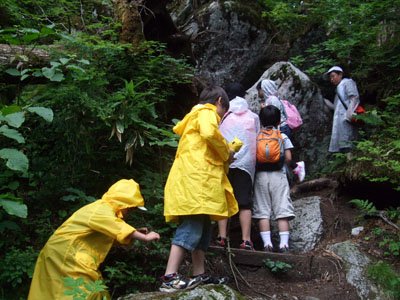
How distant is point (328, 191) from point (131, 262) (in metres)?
4.21

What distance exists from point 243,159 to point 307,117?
158 inches

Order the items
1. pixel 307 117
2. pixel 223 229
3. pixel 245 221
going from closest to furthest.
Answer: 1. pixel 223 229
2. pixel 245 221
3. pixel 307 117

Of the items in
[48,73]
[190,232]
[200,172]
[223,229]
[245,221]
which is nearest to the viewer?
[190,232]

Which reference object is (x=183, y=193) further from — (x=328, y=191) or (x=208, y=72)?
(x=208, y=72)

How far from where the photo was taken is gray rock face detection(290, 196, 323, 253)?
628 cm

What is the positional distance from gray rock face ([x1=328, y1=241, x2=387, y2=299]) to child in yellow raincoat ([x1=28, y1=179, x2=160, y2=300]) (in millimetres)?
2583

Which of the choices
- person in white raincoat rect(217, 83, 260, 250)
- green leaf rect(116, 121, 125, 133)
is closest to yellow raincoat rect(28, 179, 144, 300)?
green leaf rect(116, 121, 125, 133)

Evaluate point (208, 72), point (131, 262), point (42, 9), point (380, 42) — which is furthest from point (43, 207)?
point (380, 42)

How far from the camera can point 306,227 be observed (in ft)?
21.4

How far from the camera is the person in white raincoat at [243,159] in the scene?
569 cm

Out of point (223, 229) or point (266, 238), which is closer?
point (223, 229)

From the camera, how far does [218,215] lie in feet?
14.0

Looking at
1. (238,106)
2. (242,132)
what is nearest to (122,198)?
(242,132)

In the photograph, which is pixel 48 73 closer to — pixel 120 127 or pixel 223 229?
pixel 120 127
